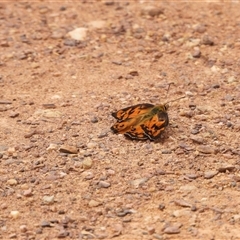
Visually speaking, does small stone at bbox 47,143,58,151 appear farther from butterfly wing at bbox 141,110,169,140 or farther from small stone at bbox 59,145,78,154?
butterfly wing at bbox 141,110,169,140

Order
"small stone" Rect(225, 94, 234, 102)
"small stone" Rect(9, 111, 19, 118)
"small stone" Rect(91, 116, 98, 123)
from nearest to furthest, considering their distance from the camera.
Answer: "small stone" Rect(91, 116, 98, 123), "small stone" Rect(9, 111, 19, 118), "small stone" Rect(225, 94, 234, 102)

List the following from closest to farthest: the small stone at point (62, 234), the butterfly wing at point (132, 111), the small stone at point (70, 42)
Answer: the small stone at point (62, 234)
the butterfly wing at point (132, 111)
the small stone at point (70, 42)

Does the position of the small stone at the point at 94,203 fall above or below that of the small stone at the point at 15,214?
below

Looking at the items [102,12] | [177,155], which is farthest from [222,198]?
[102,12]

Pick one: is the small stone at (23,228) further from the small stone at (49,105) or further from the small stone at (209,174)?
the small stone at (49,105)

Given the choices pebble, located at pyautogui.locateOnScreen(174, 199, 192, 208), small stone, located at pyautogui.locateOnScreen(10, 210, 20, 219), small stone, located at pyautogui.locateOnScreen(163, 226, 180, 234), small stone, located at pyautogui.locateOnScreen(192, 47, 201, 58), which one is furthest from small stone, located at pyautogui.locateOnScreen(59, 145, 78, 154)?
small stone, located at pyautogui.locateOnScreen(192, 47, 201, 58)

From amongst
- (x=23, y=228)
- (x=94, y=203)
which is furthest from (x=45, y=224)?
(x=94, y=203)

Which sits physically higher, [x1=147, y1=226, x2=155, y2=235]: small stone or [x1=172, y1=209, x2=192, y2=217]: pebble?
[x1=147, y1=226, x2=155, y2=235]: small stone

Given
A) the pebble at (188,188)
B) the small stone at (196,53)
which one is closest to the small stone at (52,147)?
the pebble at (188,188)
